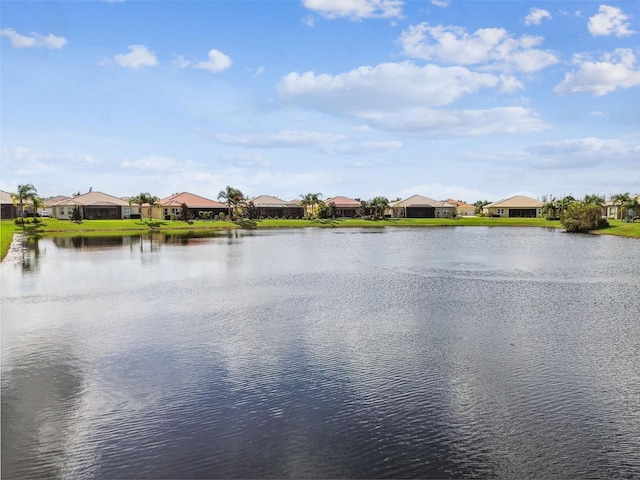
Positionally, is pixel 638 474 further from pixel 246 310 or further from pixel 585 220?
pixel 585 220

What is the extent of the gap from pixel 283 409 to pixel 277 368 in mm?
3698

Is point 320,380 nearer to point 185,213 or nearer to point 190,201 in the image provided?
point 185,213

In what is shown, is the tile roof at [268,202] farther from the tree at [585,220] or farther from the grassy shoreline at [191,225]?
the tree at [585,220]

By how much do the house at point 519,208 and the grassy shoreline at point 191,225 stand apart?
64.2ft

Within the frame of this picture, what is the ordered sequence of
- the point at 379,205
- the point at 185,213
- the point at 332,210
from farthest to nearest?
the point at 379,205 < the point at 332,210 < the point at 185,213

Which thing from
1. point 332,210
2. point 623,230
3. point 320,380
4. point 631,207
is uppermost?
point 332,210

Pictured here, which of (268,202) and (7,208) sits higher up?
(268,202)

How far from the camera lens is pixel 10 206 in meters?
120

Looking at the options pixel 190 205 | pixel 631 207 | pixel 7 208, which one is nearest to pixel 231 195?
pixel 190 205

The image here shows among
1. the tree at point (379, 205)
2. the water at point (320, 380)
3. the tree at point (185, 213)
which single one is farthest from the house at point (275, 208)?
the water at point (320, 380)

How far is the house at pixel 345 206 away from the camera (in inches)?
6250

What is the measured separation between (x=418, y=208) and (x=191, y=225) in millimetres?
69211

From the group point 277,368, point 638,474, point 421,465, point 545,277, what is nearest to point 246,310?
point 277,368

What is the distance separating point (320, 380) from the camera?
58.2 feet
